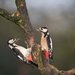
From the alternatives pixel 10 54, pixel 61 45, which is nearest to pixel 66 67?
pixel 61 45

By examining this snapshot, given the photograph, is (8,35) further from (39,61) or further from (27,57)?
(39,61)

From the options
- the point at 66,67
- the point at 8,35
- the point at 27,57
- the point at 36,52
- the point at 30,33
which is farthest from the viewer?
the point at 66,67

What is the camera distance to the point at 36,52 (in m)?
1.80

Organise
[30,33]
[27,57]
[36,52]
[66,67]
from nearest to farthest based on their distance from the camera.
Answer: [36,52]
[30,33]
[27,57]
[66,67]

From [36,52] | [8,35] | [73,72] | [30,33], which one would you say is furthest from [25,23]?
[8,35]

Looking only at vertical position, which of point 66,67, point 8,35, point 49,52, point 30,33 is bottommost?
point 66,67

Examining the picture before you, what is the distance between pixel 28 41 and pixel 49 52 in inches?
18.4

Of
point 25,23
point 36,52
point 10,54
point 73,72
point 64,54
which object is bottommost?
point 64,54

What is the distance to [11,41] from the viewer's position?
2.44 metres

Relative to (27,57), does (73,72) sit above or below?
below

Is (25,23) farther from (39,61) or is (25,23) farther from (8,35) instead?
(8,35)

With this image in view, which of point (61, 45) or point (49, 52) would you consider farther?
point (61, 45)

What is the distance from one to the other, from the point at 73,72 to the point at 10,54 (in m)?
4.14

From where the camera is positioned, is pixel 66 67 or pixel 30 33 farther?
pixel 66 67
